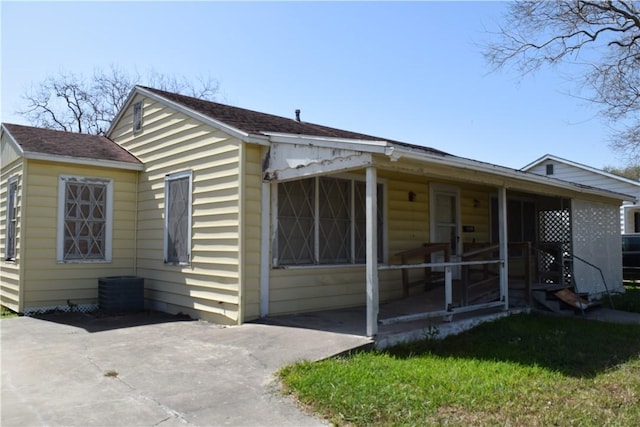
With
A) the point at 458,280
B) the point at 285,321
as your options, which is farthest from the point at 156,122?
the point at 458,280

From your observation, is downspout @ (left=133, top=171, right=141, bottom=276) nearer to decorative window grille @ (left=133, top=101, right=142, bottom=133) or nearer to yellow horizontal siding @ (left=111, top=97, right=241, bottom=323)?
yellow horizontal siding @ (left=111, top=97, right=241, bottom=323)

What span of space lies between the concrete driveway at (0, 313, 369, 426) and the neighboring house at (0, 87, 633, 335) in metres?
0.88

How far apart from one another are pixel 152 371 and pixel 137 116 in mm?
6692

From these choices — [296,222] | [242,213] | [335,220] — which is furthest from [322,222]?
[242,213]

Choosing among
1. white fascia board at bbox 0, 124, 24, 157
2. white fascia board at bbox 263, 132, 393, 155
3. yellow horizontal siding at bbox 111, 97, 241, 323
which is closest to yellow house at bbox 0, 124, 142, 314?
white fascia board at bbox 0, 124, 24, 157

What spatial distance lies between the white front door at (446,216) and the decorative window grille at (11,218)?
323 inches

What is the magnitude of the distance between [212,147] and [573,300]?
23.0ft

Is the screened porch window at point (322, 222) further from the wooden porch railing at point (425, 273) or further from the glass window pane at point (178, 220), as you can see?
the glass window pane at point (178, 220)

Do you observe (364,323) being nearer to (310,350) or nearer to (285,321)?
(285,321)

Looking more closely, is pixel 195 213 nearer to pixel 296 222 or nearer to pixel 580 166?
pixel 296 222

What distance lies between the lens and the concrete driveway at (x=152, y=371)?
13.6ft

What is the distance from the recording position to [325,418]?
4098 millimetres

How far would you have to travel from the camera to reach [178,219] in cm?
897

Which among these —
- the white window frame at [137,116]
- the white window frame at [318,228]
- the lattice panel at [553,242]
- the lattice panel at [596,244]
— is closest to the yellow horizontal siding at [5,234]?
the white window frame at [137,116]
